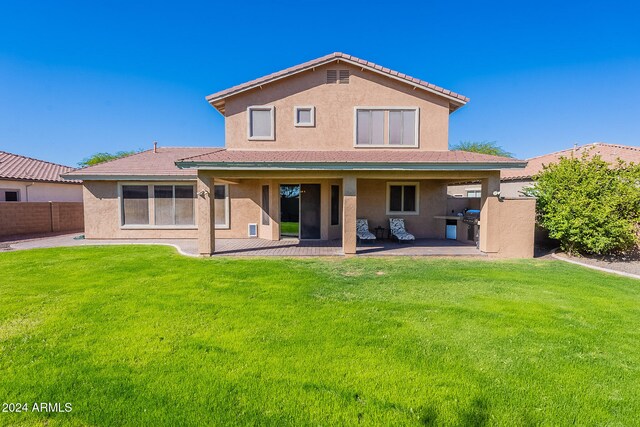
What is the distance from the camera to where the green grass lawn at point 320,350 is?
346cm

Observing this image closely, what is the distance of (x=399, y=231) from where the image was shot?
15656mm

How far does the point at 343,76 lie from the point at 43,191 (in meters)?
21.6

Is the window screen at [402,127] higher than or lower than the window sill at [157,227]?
higher

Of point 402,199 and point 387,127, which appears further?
point 402,199

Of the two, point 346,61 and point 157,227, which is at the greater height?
point 346,61

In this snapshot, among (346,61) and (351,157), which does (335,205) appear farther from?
(346,61)

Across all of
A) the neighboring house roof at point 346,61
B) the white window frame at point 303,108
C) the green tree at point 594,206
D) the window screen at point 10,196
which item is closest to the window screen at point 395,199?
the neighboring house roof at point 346,61

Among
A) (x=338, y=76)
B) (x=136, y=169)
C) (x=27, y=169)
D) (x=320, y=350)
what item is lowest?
(x=320, y=350)

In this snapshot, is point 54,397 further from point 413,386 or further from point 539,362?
point 539,362

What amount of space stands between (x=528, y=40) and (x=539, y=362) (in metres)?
22.4

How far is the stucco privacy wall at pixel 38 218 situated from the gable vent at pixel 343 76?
19.1 m

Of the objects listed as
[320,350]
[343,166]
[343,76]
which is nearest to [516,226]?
[343,166]

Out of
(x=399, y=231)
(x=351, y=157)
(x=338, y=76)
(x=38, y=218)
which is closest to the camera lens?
(x=351, y=157)

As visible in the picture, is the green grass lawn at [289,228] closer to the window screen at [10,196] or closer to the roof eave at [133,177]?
the roof eave at [133,177]
